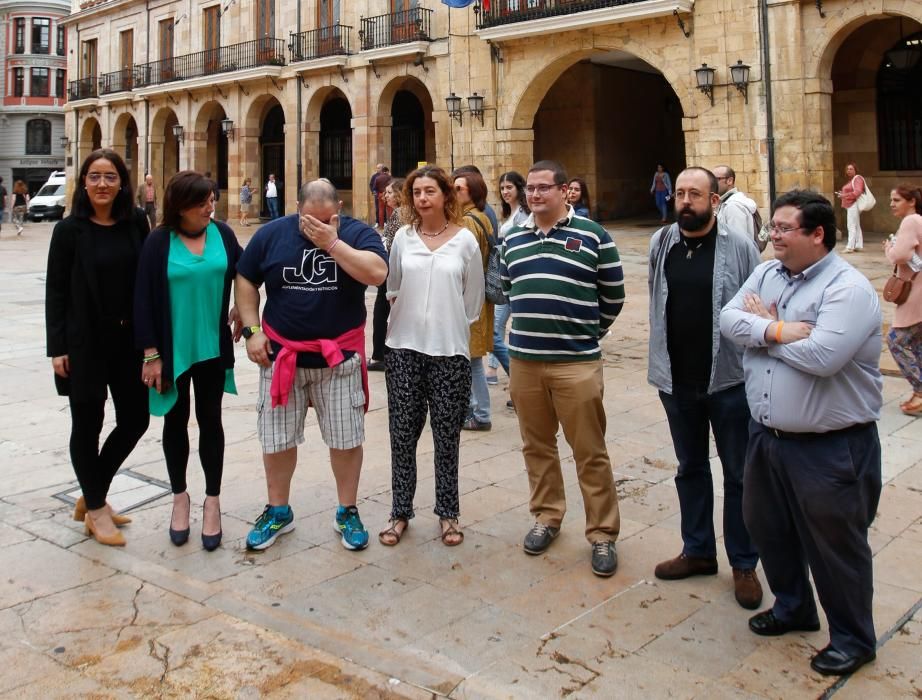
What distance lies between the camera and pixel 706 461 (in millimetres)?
3832

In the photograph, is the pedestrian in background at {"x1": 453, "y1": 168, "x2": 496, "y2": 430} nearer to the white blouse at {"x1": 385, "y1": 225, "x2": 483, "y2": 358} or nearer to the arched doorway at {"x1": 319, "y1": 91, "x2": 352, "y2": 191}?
the white blouse at {"x1": 385, "y1": 225, "x2": 483, "y2": 358}

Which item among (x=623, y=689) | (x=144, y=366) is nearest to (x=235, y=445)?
(x=144, y=366)

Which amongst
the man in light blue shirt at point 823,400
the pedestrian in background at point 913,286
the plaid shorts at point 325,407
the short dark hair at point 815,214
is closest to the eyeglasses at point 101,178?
the plaid shorts at point 325,407

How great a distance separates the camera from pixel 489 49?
68.2 feet

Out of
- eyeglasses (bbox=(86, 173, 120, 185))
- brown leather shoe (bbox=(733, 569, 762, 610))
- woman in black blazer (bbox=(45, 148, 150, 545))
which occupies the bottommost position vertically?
brown leather shoe (bbox=(733, 569, 762, 610))

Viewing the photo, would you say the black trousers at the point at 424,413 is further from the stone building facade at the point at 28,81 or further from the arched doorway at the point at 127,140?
the stone building facade at the point at 28,81

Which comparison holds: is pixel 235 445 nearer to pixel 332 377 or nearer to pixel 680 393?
pixel 332 377

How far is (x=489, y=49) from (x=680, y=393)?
18.5 m

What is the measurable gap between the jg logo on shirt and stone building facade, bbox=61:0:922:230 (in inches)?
572

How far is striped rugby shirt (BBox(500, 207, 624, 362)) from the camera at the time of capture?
3.94m

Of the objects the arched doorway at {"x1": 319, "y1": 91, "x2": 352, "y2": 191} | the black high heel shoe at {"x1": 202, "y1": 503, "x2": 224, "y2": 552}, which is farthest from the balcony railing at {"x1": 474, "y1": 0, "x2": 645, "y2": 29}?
the black high heel shoe at {"x1": 202, "y1": 503, "x2": 224, "y2": 552}

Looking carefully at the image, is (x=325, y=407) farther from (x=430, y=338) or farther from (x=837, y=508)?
(x=837, y=508)

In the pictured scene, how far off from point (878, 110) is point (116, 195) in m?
18.5

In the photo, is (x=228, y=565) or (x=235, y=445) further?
(x=235, y=445)
